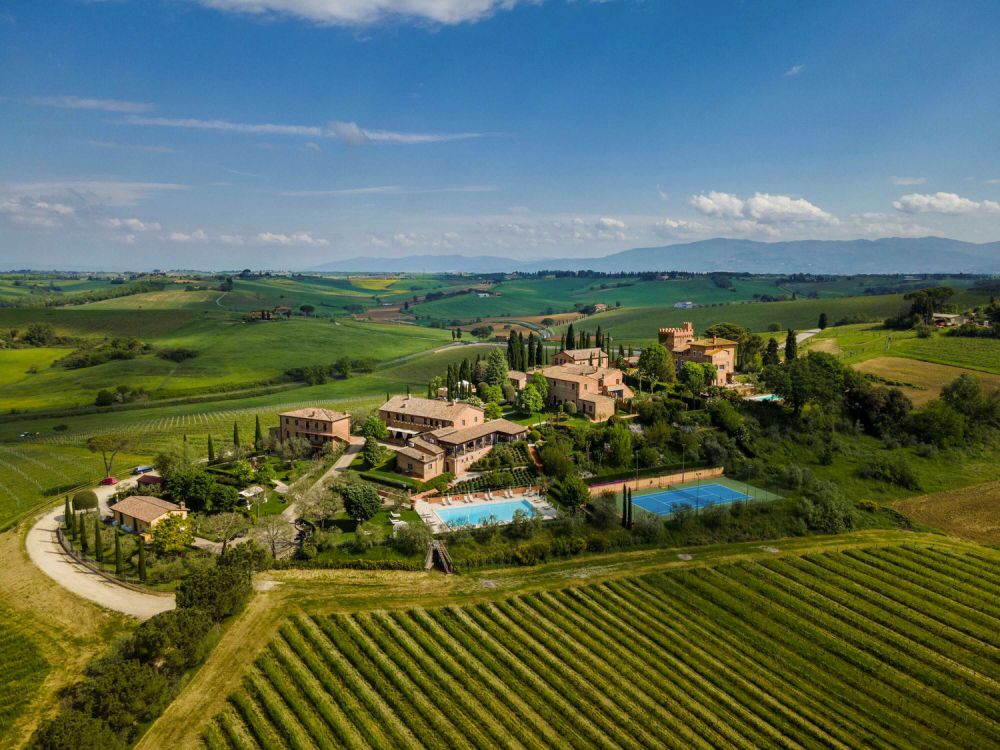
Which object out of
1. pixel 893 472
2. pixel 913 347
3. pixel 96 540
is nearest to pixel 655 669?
pixel 96 540

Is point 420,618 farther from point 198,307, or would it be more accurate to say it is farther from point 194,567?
point 198,307

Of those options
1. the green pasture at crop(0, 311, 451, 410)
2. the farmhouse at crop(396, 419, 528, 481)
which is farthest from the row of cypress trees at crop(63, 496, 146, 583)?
the green pasture at crop(0, 311, 451, 410)

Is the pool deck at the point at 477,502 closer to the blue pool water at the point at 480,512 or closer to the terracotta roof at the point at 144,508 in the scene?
the blue pool water at the point at 480,512

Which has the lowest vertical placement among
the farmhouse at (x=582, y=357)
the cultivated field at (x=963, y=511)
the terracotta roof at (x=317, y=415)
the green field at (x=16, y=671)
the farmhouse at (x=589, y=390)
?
the green field at (x=16, y=671)

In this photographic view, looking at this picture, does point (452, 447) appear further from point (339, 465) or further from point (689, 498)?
point (689, 498)

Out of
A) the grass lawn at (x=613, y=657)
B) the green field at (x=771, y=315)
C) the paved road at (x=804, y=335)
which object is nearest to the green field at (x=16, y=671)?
the grass lawn at (x=613, y=657)

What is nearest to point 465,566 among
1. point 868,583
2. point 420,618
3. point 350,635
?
point 420,618
